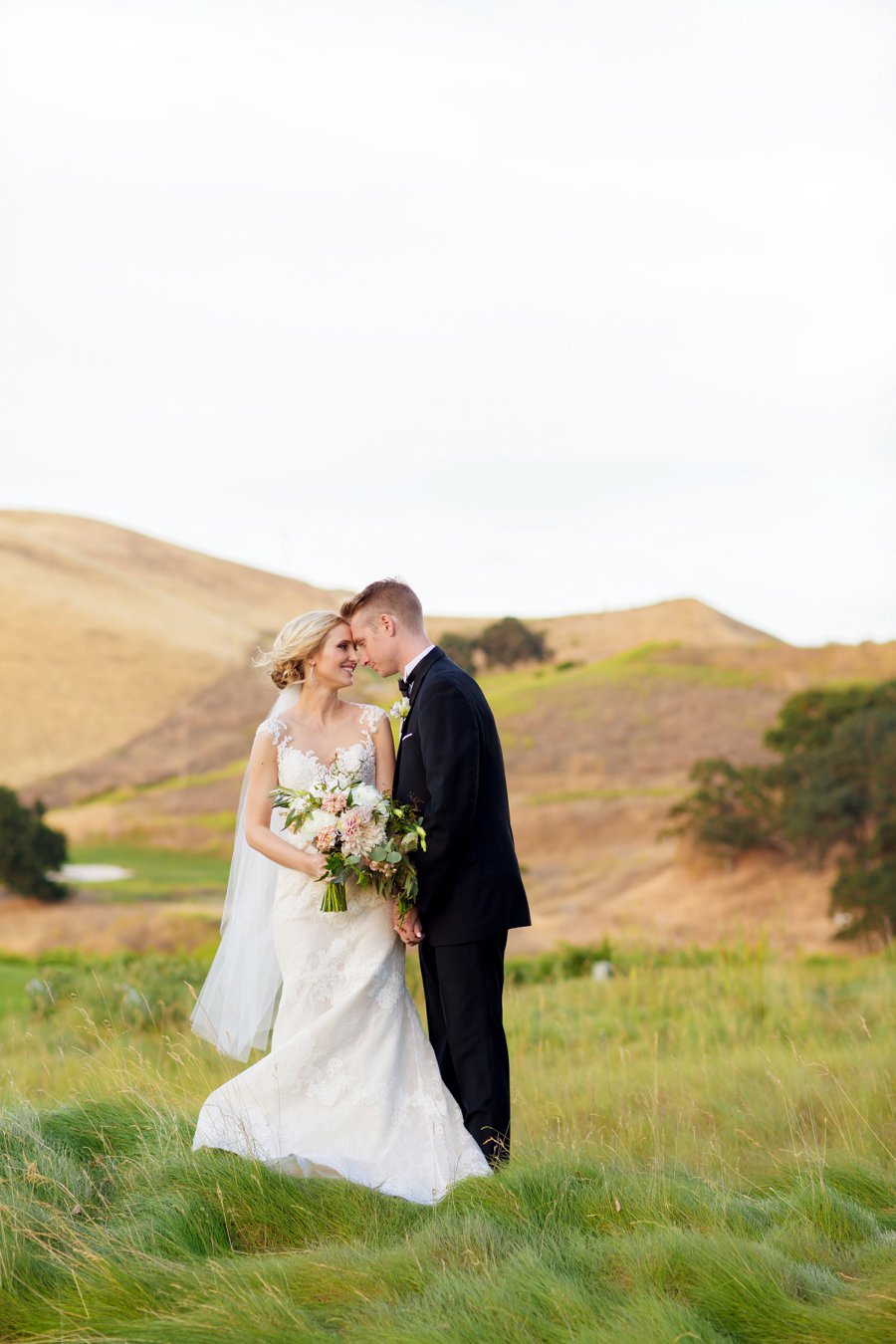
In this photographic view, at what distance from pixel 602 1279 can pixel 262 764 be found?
8.18ft

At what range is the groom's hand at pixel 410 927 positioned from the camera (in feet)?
16.7

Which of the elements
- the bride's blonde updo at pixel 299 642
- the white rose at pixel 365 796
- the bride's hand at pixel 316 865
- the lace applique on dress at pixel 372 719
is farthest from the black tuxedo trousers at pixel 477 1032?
the bride's blonde updo at pixel 299 642

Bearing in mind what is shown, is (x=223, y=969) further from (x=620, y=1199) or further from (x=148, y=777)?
(x=148, y=777)

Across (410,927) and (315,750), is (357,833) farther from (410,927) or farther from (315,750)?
(315,750)

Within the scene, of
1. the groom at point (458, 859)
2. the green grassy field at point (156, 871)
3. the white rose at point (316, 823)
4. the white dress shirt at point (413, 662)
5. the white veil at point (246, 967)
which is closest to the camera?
the white rose at point (316, 823)

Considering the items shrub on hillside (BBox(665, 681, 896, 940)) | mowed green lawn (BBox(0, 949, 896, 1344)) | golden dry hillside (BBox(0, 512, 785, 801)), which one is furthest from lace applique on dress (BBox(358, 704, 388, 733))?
golden dry hillside (BBox(0, 512, 785, 801))

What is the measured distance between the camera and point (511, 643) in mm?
23469

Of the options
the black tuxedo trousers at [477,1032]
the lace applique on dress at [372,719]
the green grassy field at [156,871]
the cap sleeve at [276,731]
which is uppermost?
the lace applique on dress at [372,719]

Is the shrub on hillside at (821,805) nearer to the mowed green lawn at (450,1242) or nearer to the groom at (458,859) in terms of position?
the mowed green lawn at (450,1242)

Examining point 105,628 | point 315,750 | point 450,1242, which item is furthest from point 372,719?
point 105,628

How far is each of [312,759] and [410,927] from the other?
803mm

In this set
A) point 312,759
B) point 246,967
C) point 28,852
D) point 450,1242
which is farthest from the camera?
point 28,852

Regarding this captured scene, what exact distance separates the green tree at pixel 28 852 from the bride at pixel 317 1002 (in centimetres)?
1466

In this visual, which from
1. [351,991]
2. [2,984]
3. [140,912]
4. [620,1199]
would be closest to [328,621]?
[351,991]
